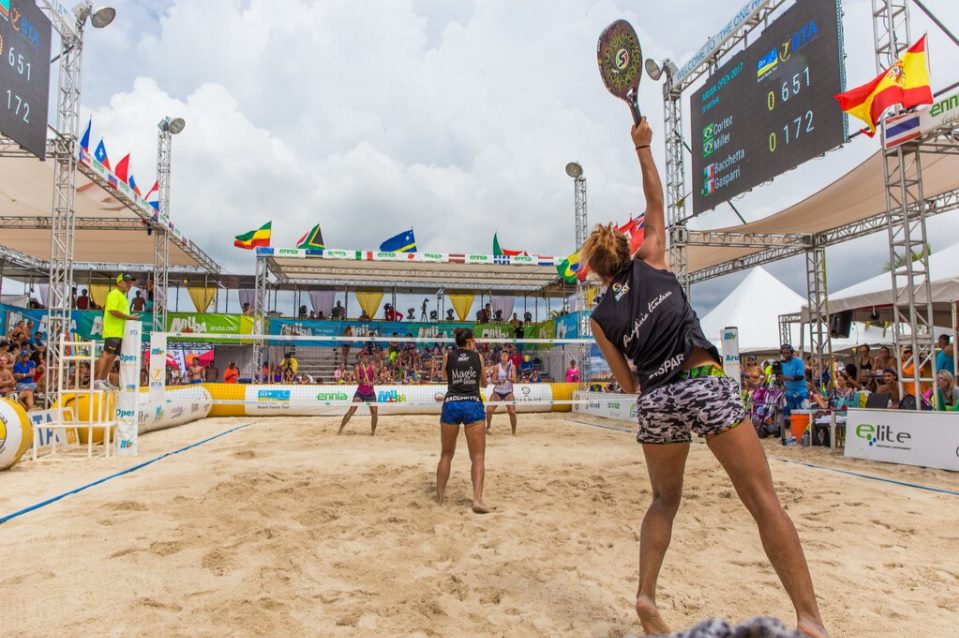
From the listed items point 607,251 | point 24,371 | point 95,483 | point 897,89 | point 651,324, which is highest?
point 897,89

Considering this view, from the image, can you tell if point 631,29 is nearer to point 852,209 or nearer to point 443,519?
point 443,519

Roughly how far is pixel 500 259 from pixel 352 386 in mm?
6430

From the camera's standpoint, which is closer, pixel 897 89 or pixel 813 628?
pixel 813 628

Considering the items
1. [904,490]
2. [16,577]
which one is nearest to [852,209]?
[904,490]

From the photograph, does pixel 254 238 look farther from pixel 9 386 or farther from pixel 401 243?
pixel 9 386

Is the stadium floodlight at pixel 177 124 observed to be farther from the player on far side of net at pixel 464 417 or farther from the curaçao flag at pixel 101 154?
the player on far side of net at pixel 464 417

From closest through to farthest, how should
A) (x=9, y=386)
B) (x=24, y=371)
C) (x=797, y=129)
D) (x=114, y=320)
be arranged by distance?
(x=114, y=320) → (x=797, y=129) → (x=9, y=386) → (x=24, y=371)

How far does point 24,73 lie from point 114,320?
193 inches

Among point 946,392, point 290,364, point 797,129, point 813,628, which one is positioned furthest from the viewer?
point 290,364

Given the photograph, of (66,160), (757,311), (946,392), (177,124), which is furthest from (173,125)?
(757,311)

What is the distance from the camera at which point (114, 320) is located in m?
7.00

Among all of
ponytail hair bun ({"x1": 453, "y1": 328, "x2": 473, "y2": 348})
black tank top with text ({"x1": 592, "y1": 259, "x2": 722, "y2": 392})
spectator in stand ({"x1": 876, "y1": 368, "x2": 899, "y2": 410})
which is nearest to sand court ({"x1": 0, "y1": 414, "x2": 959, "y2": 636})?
black tank top with text ({"x1": 592, "y1": 259, "x2": 722, "y2": 392})

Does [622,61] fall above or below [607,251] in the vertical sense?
above

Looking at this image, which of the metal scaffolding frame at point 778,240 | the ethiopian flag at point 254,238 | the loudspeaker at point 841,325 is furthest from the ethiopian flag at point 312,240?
the loudspeaker at point 841,325
